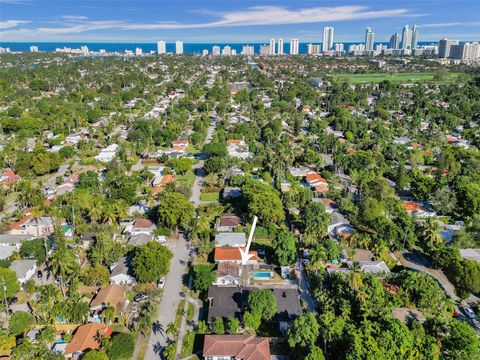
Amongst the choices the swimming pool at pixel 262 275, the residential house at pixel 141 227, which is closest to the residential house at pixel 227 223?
the residential house at pixel 141 227

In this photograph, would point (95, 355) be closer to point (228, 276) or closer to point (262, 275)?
point (228, 276)

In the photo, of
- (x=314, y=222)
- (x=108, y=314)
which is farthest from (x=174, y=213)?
(x=314, y=222)

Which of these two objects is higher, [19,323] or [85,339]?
[19,323]

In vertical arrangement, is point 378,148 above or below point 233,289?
above

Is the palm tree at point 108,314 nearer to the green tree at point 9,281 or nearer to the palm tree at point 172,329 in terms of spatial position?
the palm tree at point 172,329

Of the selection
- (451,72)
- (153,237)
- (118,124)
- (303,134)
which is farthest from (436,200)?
(451,72)

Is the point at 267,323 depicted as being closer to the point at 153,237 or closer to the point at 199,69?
the point at 153,237

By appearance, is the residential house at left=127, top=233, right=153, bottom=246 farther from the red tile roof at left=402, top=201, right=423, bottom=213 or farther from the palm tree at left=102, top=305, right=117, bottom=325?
the red tile roof at left=402, top=201, right=423, bottom=213
